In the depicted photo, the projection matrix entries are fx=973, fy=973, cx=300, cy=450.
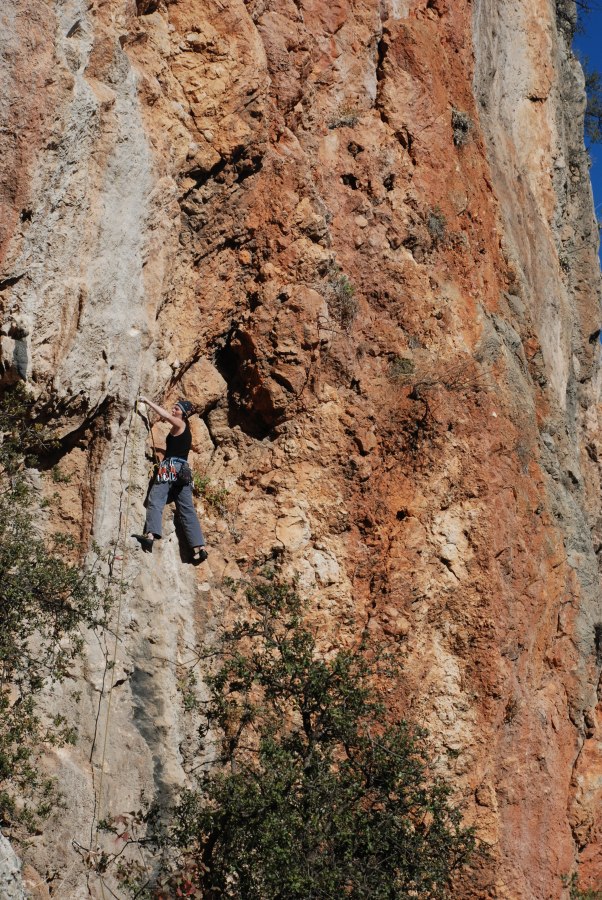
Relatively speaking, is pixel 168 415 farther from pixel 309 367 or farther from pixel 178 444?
pixel 309 367

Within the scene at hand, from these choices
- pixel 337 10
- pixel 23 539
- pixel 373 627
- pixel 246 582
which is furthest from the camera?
pixel 337 10

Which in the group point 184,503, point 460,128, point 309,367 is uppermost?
point 460,128

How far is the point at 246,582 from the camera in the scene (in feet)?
34.2

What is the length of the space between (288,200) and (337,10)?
3.30 metres

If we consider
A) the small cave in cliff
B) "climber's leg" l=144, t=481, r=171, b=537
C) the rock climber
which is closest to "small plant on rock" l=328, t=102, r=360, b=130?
the small cave in cliff

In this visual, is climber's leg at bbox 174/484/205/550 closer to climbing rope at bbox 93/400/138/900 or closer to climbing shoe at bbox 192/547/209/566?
climbing shoe at bbox 192/547/209/566

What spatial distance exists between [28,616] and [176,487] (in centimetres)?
237

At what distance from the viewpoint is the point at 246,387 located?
37.2ft

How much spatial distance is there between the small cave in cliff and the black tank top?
136cm

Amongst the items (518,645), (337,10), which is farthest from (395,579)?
(337,10)

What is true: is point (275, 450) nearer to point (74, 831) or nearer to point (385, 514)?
point (385, 514)

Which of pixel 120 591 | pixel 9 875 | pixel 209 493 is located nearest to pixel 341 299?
pixel 209 493

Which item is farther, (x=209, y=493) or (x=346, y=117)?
(x=346, y=117)

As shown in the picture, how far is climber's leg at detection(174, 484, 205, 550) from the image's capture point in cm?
1012
